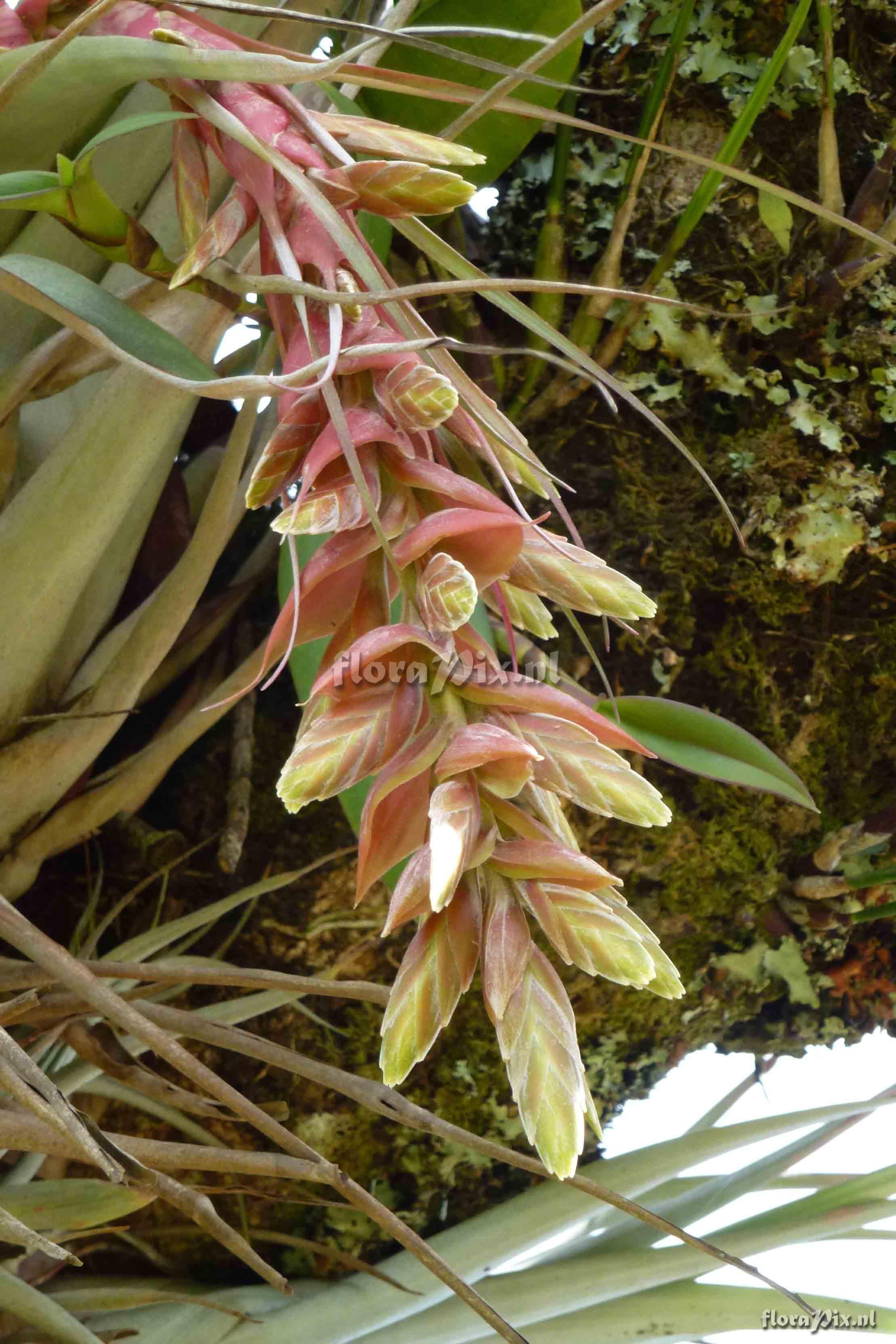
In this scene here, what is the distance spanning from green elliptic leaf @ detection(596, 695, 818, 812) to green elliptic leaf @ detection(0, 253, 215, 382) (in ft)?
0.64

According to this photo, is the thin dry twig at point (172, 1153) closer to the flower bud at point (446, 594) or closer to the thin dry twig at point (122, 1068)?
the thin dry twig at point (122, 1068)

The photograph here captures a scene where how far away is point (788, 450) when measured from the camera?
0.49 meters

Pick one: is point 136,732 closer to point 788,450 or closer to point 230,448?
point 230,448

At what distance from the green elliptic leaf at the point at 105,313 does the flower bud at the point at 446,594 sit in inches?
3.3

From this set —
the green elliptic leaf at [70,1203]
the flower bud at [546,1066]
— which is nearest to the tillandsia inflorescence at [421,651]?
the flower bud at [546,1066]

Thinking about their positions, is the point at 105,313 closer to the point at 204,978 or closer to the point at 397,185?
the point at 397,185

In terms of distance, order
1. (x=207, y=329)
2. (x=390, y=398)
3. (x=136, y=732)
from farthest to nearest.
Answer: (x=136, y=732), (x=207, y=329), (x=390, y=398)

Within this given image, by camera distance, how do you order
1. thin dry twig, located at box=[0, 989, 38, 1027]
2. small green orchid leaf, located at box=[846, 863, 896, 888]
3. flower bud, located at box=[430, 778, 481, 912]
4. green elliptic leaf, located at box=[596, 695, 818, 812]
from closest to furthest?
flower bud, located at box=[430, 778, 481, 912] < thin dry twig, located at box=[0, 989, 38, 1027] < green elliptic leaf, located at box=[596, 695, 818, 812] < small green orchid leaf, located at box=[846, 863, 896, 888]

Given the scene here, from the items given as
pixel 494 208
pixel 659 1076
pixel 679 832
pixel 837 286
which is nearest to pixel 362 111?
pixel 494 208

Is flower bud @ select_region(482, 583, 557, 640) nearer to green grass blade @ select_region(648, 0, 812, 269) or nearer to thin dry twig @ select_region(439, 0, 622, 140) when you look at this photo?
thin dry twig @ select_region(439, 0, 622, 140)

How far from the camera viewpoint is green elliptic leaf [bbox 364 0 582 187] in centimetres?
43

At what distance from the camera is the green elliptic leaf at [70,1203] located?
34 cm

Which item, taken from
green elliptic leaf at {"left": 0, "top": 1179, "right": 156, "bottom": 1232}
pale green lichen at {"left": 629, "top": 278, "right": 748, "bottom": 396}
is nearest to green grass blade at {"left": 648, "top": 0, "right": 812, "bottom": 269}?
pale green lichen at {"left": 629, "top": 278, "right": 748, "bottom": 396}

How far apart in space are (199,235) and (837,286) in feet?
1.23
